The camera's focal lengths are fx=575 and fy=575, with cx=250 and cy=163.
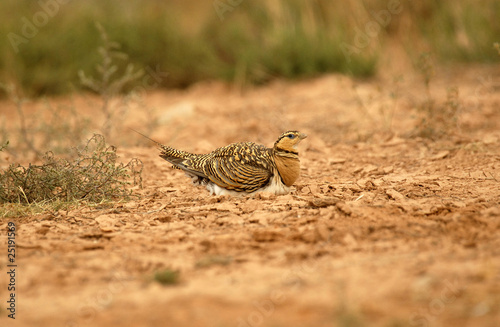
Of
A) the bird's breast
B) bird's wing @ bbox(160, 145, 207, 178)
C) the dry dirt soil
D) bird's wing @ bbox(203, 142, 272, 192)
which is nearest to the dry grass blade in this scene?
the dry dirt soil

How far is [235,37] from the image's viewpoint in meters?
11.3

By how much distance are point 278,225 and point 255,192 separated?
3.14 feet

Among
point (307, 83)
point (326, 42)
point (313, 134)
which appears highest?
point (326, 42)

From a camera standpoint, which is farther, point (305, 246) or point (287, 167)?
point (287, 167)

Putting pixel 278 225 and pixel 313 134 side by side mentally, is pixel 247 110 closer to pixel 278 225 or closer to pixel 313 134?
pixel 313 134

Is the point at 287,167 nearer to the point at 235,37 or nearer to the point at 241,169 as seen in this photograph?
the point at 241,169

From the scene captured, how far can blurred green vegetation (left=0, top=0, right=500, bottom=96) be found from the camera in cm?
1037

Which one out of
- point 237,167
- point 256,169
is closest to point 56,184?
point 237,167

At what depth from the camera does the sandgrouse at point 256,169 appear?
5.00 meters

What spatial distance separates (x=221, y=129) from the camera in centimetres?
838

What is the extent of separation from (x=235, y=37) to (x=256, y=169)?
6816 mm

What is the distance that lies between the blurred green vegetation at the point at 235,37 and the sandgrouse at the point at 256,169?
5389mm

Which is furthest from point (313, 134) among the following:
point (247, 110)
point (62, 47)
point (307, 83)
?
point (62, 47)

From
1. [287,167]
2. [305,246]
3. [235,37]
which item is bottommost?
[305,246]
